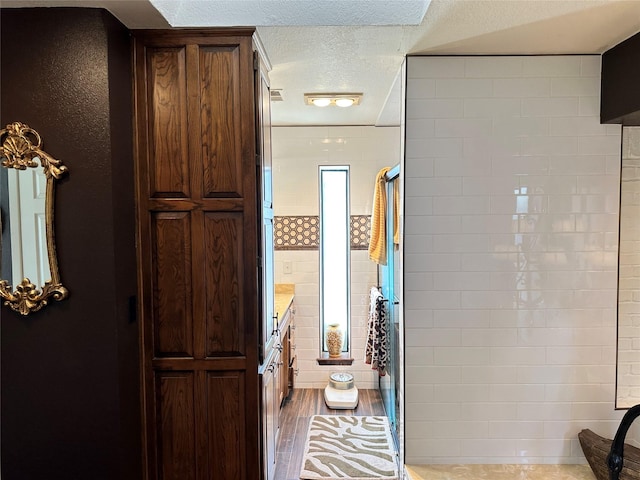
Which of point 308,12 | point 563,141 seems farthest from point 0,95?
point 563,141

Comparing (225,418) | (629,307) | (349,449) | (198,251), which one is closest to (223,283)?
(198,251)

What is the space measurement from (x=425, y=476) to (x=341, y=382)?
64.9 inches

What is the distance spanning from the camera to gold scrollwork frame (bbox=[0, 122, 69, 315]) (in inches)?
61.2

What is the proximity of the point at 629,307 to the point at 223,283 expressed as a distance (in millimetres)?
1942

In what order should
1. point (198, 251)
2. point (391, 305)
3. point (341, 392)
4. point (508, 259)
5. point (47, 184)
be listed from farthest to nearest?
point (341, 392), point (391, 305), point (508, 259), point (198, 251), point (47, 184)

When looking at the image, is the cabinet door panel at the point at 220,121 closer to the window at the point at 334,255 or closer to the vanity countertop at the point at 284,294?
the vanity countertop at the point at 284,294

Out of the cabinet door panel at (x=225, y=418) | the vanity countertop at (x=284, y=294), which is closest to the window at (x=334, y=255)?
the vanity countertop at (x=284, y=294)

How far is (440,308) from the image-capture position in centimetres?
201

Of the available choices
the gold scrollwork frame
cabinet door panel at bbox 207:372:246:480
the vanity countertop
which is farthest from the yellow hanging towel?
the gold scrollwork frame

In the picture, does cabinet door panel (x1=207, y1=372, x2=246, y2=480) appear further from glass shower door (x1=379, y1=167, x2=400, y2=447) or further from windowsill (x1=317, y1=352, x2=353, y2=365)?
windowsill (x1=317, y1=352, x2=353, y2=365)

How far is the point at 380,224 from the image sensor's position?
3.14m

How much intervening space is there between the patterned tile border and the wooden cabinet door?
1921 mm

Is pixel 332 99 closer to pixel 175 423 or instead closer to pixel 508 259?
pixel 508 259

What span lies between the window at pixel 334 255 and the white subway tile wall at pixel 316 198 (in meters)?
0.07
